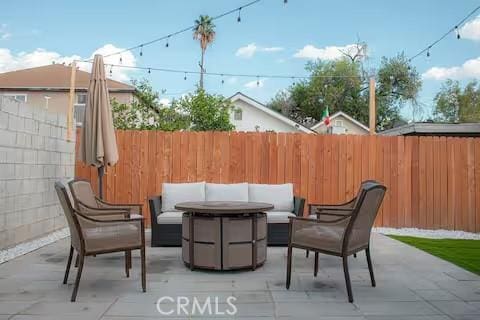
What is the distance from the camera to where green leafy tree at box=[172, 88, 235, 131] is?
1366 centimetres

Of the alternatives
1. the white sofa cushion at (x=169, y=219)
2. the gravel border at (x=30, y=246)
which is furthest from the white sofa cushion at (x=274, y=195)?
the gravel border at (x=30, y=246)

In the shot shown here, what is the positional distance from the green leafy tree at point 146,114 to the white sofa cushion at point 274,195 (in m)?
6.73

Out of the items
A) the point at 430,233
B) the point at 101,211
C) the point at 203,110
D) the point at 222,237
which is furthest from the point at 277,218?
the point at 203,110

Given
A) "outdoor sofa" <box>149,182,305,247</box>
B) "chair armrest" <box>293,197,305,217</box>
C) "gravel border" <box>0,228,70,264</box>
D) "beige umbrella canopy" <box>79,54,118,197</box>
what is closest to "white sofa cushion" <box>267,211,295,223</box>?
"outdoor sofa" <box>149,182,305,247</box>

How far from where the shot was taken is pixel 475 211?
24.6 feet

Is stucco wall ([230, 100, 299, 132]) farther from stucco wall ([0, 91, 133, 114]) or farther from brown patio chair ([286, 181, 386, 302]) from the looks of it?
brown patio chair ([286, 181, 386, 302])

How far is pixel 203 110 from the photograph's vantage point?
13617 millimetres

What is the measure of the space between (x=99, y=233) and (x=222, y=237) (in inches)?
49.4

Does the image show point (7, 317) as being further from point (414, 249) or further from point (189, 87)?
point (189, 87)

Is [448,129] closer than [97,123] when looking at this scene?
No

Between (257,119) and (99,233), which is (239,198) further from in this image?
(257,119)

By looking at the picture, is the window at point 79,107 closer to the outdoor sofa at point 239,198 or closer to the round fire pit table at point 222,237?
the outdoor sofa at point 239,198

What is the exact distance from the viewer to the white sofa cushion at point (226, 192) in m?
6.58

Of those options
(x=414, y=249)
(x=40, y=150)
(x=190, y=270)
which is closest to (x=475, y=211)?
(x=414, y=249)
